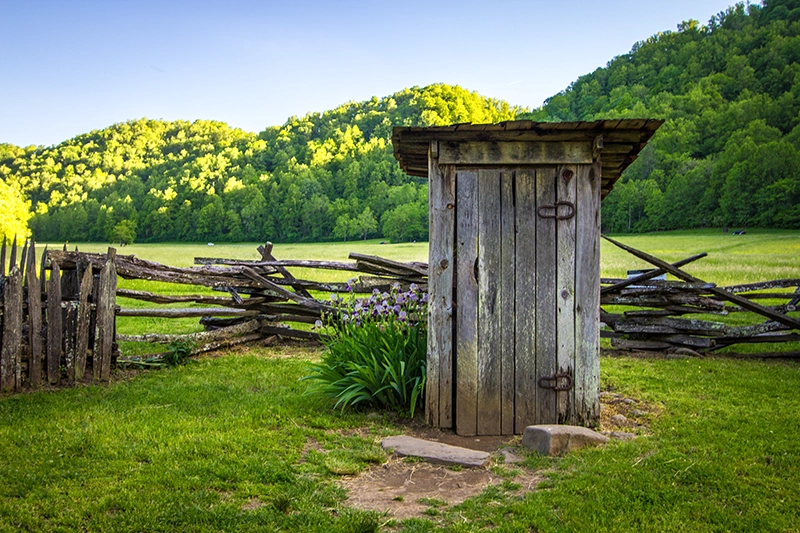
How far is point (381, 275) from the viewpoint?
31.8 ft

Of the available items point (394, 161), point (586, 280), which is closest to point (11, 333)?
point (586, 280)

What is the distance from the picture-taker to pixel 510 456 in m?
4.37

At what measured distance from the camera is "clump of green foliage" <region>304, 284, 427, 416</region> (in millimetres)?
5559

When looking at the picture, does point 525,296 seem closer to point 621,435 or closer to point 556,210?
point 556,210

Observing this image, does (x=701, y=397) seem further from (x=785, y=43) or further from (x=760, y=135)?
(x=785, y=43)

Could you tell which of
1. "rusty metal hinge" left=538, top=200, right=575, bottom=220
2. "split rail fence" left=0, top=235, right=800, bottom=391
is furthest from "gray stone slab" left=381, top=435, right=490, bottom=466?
"split rail fence" left=0, top=235, right=800, bottom=391

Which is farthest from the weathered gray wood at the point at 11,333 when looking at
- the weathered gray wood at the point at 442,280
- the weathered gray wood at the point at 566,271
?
the weathered gray wood at the point at 566,271

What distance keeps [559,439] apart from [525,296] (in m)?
1.28

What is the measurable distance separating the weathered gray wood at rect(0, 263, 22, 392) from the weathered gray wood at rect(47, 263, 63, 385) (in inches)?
10.9

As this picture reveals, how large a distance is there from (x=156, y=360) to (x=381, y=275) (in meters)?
3.84

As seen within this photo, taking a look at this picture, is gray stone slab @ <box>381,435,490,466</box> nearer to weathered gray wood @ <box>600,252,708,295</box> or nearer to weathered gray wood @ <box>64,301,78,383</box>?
weathered gray wood @ <box>64,301,78,383</box>

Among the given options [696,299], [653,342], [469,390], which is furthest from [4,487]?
[696,299]

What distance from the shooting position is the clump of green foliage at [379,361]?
556 cm

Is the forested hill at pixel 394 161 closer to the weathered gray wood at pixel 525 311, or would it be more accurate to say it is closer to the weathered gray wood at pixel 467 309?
the weathered gray wood at pixel 525 311
